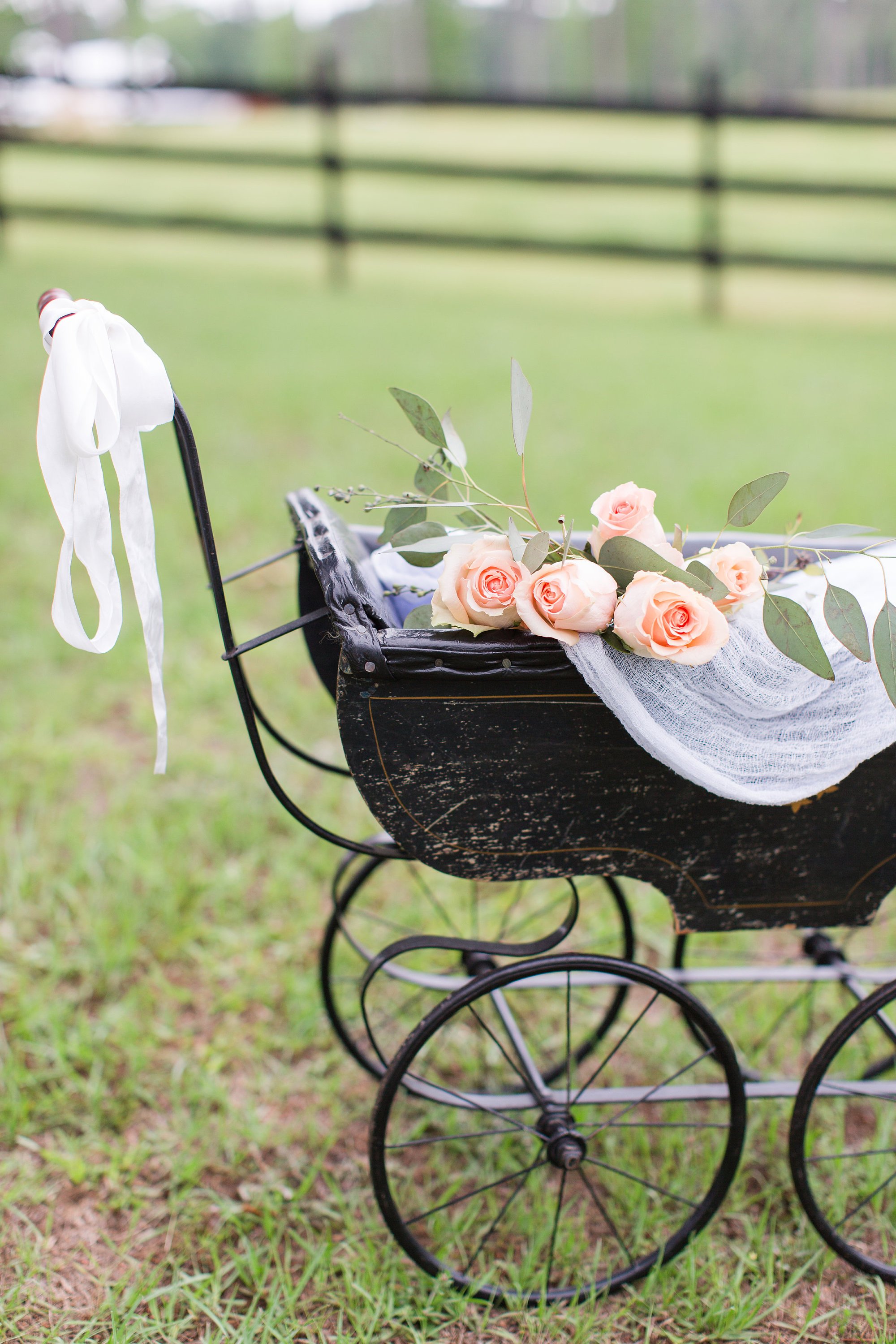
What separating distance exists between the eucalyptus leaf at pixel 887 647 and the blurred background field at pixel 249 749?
0.95 metres

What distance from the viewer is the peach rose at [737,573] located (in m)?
1.27

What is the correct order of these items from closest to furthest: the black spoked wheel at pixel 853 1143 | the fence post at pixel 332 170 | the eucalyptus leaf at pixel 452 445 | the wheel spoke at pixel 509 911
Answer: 1. the eucalyptus leaf at pixel 452 445
2. the black spoked wheel at pixel 853 1143
3. the wheel spoke at pixel 509 911
4. the fence post at pixel 332 170

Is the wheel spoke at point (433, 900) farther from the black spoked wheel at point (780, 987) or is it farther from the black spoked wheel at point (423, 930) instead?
the black spoked wheel at point (780, 987)

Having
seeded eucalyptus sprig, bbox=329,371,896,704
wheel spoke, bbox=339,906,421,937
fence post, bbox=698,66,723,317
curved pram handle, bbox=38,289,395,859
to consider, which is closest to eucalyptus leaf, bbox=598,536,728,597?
seeded eucalyptus sprig, bbox=329,371,896,704

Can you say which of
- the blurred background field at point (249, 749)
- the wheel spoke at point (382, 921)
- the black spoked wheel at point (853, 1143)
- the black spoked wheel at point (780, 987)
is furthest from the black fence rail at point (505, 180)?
the black spoked wheel at point (853, 1143)

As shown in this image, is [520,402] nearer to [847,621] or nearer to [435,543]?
[435,543]

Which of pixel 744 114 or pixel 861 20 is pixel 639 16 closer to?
pixel 861 20

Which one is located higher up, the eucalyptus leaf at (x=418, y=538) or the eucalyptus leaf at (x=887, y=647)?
the eucalyptus leaf at (x=418, y=538)

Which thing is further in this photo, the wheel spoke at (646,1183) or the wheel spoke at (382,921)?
the wheel spoke at (382,921)

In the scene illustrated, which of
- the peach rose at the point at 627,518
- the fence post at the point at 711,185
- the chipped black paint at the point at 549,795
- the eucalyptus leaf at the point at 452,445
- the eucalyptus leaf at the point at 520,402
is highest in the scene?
the fence post at the point at 711,185

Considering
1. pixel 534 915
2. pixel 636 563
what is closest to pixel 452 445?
pixel 636 563

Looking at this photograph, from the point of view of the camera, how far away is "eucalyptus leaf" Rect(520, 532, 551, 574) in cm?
123

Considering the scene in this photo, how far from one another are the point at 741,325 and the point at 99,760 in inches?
235

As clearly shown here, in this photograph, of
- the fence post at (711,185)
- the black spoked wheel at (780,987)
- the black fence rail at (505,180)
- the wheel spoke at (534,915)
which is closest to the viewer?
the black spoked wheel at (780,987)
